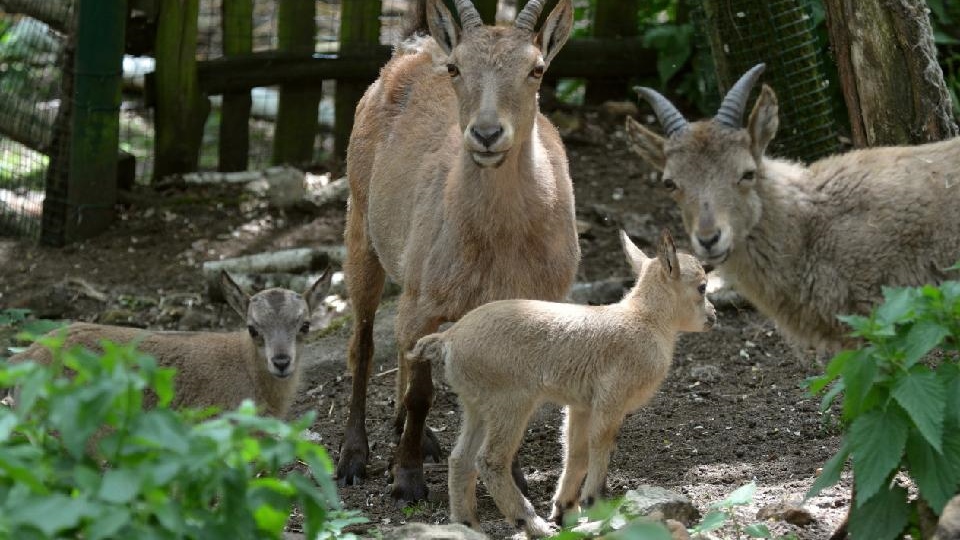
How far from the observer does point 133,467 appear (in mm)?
3602

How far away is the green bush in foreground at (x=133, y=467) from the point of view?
349cm

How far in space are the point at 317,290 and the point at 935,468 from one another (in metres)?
3.50

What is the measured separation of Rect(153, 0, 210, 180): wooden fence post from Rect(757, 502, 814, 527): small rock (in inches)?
294

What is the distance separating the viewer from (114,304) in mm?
10398

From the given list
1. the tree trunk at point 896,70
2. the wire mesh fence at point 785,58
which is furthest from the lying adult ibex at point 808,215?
the wire mesh fence at point 785,58

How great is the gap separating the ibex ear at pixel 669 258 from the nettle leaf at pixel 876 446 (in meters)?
1.56

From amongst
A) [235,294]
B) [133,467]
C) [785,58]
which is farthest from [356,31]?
[133,467]

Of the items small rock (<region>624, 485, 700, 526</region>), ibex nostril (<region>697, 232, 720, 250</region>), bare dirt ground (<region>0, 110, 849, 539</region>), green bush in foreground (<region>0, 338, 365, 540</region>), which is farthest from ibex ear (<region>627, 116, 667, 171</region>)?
green bush in foreground (<region>0, 338, 365, 540</region>)

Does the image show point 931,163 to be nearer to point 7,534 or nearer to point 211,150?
point 7,534

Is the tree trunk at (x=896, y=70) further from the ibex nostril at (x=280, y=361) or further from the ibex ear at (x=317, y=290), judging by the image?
the ibex nostril at (x=280, y=361)

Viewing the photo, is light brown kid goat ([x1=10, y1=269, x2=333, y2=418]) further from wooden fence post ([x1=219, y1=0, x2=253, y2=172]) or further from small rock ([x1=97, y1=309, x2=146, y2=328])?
wooden fence post ([x1=219, y1=0, x2=253, y2=172])

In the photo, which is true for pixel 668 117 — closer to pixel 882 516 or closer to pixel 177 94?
pixel 882 516

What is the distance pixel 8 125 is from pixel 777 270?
7.86m

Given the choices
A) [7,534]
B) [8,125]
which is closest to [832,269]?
[7,534]
